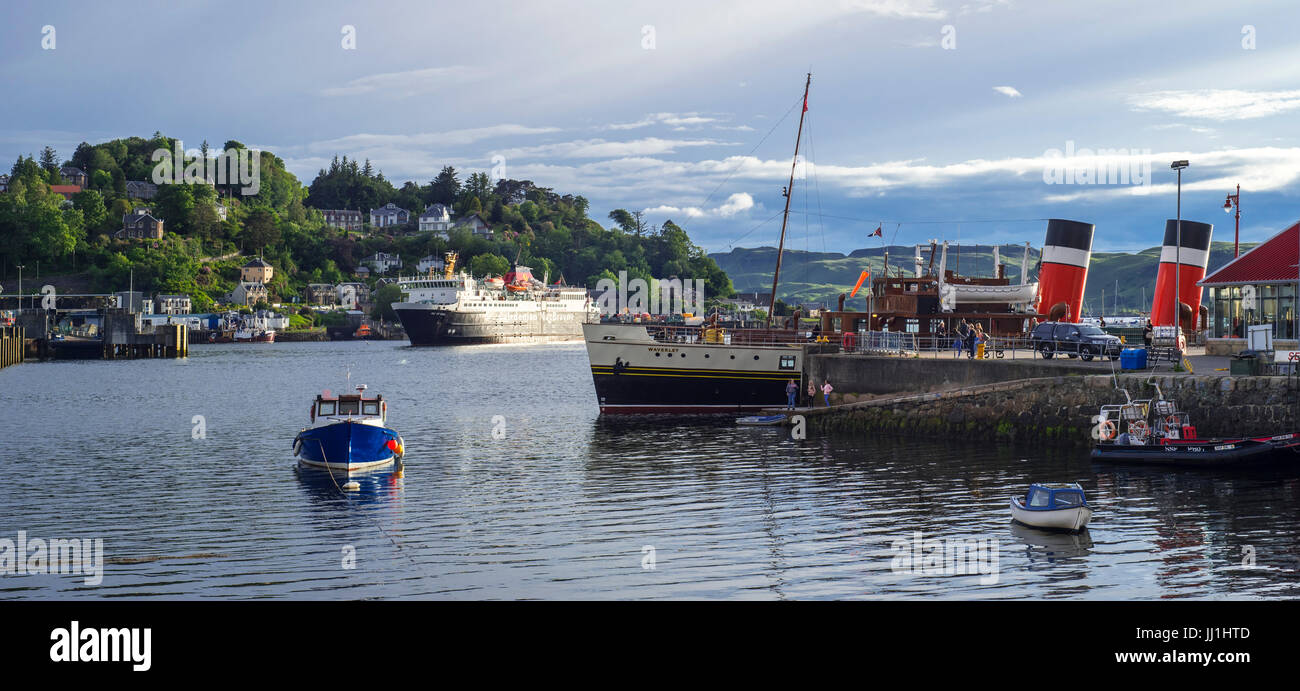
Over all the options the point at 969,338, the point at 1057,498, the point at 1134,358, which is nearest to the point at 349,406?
the point at 1057,498

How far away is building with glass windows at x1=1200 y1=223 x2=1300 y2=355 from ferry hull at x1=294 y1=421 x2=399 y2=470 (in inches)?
1410

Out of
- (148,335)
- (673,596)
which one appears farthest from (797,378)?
(148,335)

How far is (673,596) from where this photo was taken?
1733 centimetres

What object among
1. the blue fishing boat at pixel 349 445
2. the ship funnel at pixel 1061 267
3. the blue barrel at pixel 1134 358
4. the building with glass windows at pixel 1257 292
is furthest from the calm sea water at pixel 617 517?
the ship funnel at pixel 1061 267

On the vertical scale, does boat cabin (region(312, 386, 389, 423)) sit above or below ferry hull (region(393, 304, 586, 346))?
below

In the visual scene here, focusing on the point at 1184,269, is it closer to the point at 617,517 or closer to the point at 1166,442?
the point at 1166,442

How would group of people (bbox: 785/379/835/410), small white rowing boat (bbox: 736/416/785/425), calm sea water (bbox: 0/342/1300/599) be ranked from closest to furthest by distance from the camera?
calm sea water (bbox: 0/342/1300/599), small white rowing boat (bbox: 736/416/785/425), group of people (bbox: 785/379/835/410)

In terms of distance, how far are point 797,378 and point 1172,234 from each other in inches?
1111

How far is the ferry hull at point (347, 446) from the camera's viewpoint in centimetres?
3275

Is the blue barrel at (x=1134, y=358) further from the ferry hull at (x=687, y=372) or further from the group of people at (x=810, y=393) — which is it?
the ferry hull at (x=687, y=372)

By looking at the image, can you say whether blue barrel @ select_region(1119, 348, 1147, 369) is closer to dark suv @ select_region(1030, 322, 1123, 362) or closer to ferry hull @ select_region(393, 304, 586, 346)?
dark suv @ select_region(1030, 322, 1123, 362)

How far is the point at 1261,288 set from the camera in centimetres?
4334

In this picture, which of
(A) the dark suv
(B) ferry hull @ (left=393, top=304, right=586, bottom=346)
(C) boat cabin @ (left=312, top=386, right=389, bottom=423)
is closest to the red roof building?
(A) the dark suv

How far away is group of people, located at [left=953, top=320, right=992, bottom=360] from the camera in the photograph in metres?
44.7
